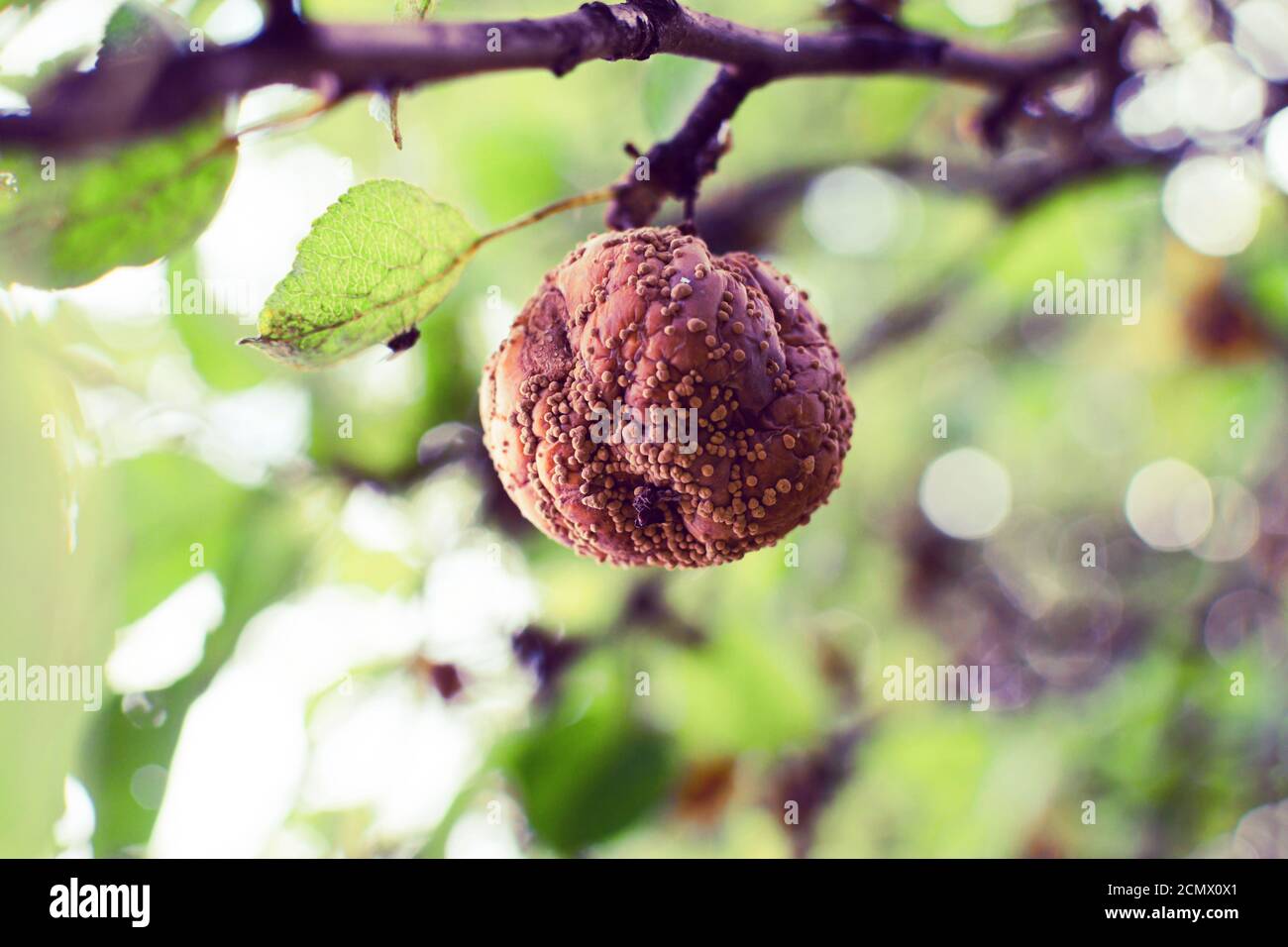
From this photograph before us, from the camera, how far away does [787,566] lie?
1947 mm

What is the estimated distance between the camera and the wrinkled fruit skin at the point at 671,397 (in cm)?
76

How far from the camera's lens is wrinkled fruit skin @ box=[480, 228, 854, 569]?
0.76 metres

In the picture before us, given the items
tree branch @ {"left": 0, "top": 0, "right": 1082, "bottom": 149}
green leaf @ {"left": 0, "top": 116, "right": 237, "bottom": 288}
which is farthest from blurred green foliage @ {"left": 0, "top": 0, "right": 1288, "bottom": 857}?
tree branch @ {"left": 0, "top": 0, "right": 1082, "bottom": 149}

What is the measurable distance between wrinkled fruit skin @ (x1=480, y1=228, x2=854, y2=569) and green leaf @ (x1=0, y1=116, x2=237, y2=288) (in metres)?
0.29

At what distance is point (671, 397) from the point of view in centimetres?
75

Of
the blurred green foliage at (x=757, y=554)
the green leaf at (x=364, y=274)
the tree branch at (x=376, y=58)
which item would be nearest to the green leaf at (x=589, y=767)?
the blurred green foliage at (x=757, y=554)

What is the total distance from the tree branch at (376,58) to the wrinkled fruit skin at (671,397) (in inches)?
6.7

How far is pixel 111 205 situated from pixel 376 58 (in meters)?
0.35

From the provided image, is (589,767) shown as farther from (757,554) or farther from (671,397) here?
(671,397)

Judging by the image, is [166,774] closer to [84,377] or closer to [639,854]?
[84,377]

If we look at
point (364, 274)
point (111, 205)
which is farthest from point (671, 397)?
point (111, 205)

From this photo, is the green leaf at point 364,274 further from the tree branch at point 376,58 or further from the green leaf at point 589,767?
the green leaf at point 589,767

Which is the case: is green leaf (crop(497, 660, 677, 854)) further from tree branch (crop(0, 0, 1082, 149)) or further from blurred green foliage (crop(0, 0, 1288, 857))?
tree branch (crop(0, 0, 1082, 149))

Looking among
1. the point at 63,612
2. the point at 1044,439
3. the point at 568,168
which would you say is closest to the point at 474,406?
the point at 568,168
